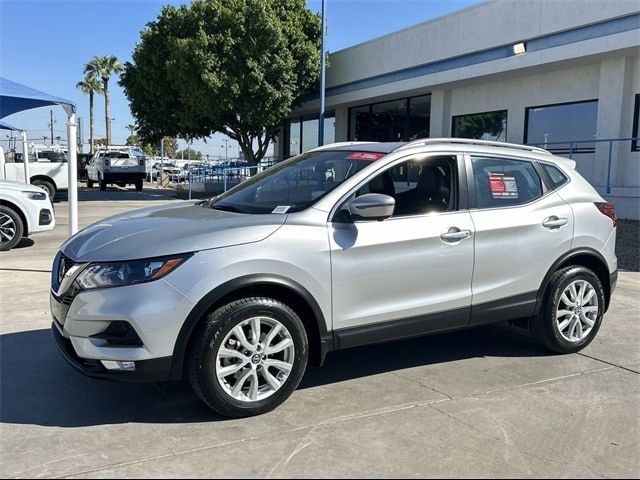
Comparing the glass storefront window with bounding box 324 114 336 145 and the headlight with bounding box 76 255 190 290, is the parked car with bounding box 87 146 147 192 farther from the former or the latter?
the headlight with bounding box 76 255 190 290

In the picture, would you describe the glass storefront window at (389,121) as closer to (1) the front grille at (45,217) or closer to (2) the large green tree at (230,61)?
(2) the large green tree at (230,61)

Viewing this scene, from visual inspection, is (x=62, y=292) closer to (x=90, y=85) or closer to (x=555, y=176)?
(x=555, y=176)

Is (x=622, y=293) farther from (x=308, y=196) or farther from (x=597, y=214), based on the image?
(x=308, y=196)

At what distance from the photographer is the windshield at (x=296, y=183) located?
4055 mm

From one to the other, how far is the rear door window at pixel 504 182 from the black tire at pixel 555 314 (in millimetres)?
697

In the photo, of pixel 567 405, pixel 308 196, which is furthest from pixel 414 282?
pixel 567 405

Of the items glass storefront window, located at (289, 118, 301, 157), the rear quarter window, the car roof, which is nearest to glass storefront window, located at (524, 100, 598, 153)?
the rear quarter window

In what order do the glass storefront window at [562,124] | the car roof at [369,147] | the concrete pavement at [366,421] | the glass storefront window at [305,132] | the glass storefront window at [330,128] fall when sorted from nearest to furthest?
1. the concrete pavement at [366,421]
2. the car roof at [369,147]
3. the glass storefront window at [562,124]
4. the glass storefront window at [330,128]
5. the glass storefront window at [305,132]

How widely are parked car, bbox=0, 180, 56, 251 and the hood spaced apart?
245 inches

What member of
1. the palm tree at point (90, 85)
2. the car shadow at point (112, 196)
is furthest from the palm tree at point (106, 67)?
the car shadow at point (112, 196)

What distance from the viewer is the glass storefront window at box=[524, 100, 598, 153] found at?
14180 mm

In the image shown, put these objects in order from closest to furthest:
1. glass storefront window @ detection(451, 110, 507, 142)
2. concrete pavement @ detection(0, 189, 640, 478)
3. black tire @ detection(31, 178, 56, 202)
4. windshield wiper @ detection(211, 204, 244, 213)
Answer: concrete pavement @ detection(0, 189, 640, 478) → windshield wiper @ detection(211, 204, 244, 213) → glass storefront window @ detection(451, 110, 507, 142) → black tire @ detection(31, 178, 56, 202)

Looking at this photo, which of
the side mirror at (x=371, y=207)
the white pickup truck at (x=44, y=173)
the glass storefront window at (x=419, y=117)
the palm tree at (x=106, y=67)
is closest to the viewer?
the side mirror at (x=371, y=207)

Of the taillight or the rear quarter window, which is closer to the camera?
the rear quarter window
